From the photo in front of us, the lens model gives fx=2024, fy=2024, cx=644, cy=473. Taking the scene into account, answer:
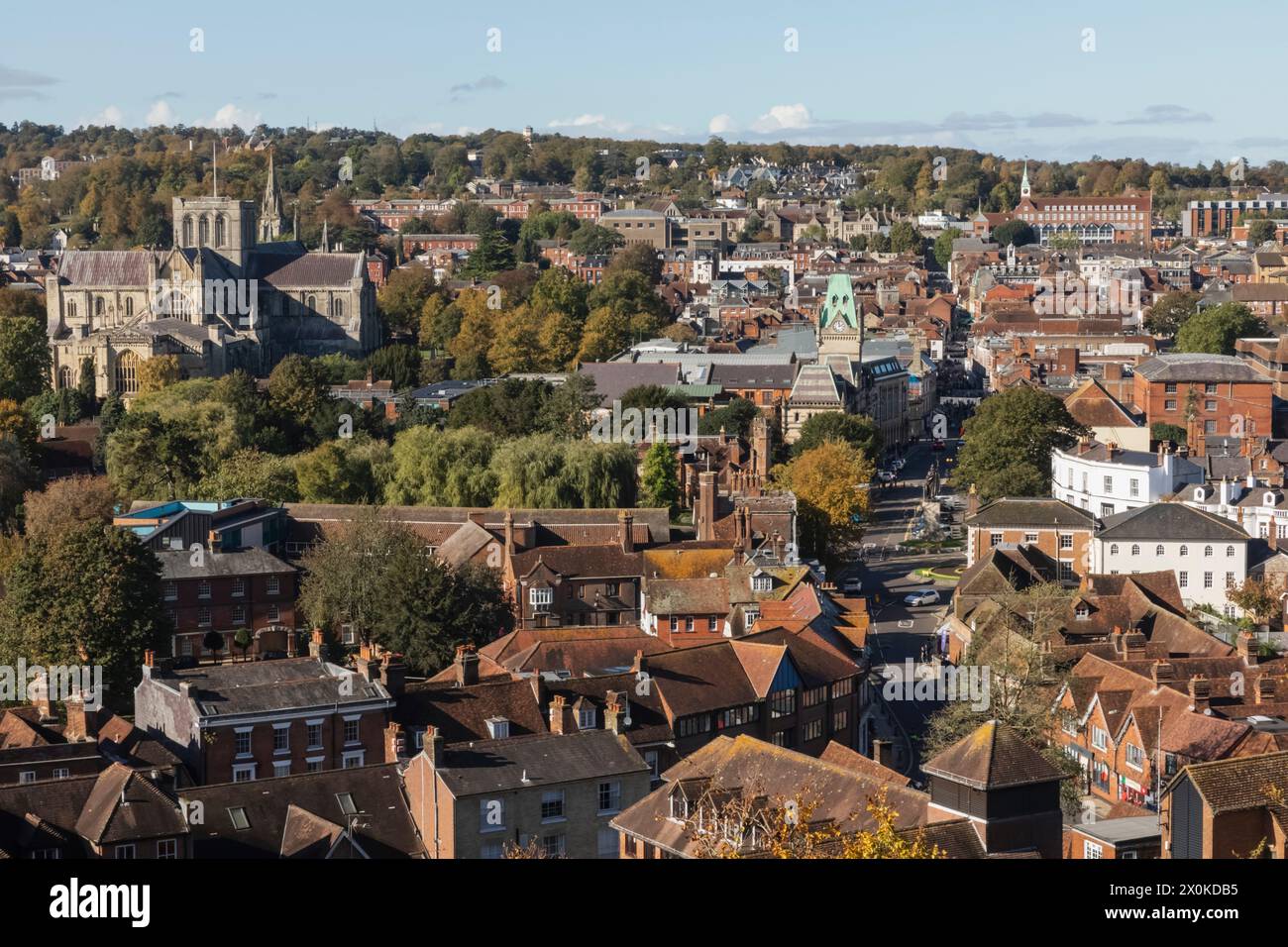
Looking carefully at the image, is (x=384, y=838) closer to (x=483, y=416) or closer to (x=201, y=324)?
(x=483, y=416)

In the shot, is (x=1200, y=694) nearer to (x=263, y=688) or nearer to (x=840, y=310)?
(x=263, y=688)

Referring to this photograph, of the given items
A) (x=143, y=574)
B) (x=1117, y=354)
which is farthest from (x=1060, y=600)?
(x=1117, y=354)

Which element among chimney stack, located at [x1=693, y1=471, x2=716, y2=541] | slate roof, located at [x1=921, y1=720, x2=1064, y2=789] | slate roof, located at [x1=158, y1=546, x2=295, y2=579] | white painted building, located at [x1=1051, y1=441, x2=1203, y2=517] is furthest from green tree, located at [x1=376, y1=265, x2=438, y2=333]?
slate roof, located at [x1=921, y1=720, x2=1064, y2=789]

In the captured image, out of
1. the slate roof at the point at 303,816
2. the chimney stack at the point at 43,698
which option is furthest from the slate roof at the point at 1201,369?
the slate roof at the point at 303,816

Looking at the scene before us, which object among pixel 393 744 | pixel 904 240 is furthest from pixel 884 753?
pixel 904 240

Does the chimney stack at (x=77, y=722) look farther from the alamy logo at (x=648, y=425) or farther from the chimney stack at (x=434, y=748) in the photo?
the alamy logo at (x=648, y=425)
